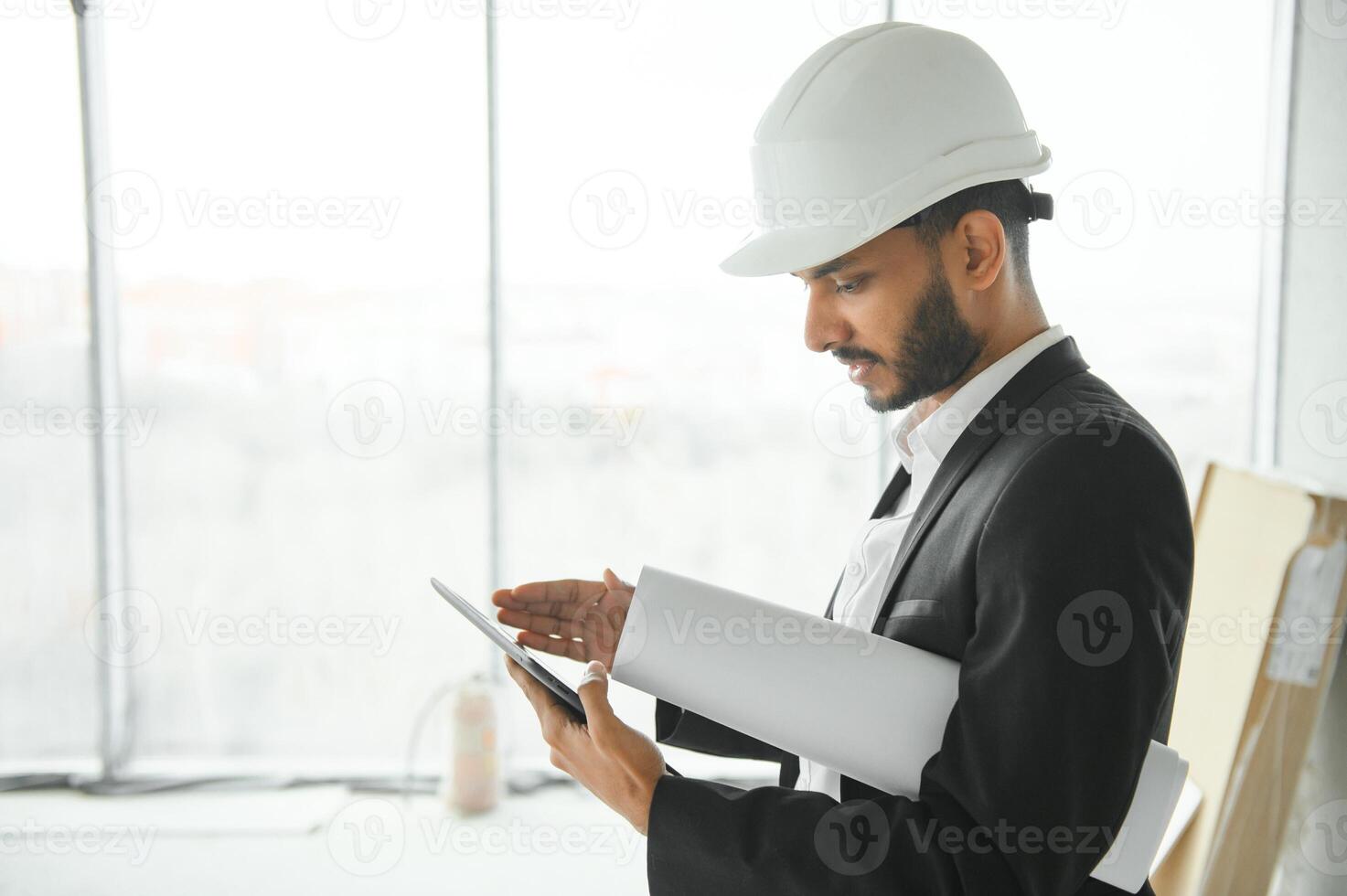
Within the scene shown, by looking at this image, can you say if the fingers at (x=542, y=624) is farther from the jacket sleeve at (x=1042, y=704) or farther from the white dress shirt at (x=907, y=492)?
the jacket sleeve at (x=1042, y=704)

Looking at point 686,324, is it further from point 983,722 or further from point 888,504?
point 983,722

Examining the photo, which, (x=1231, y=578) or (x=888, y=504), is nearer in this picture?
(x=888, y=504)

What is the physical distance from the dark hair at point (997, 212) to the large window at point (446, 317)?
66.9 inches

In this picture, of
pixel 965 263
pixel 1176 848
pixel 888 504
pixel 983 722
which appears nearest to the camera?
pixel 983 722

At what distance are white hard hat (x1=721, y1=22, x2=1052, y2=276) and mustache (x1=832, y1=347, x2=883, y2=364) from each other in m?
0.11

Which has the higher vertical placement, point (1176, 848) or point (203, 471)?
point (203, 471)

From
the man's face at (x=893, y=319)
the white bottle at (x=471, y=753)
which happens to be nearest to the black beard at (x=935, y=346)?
the man's face at (x=893, y=319)

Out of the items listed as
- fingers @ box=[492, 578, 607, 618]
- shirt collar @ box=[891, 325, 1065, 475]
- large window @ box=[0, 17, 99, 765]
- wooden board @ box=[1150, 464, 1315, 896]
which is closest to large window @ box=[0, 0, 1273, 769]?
large window @ box=[0, 17, 99, 765]

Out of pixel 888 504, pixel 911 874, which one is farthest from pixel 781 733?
pixel 888 504

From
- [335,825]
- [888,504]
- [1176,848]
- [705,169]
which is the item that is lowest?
[335,825]

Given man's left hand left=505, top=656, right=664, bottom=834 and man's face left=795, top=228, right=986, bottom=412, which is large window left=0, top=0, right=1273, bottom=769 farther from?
man's left hand left=505, top=656, right=664, bottom=834

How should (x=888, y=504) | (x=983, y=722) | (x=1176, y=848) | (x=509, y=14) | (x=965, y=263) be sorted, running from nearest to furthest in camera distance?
(x=983, y=722) → (x=965, y=263) → (x=888, y=504) → (x=1176, y=848) → (x=509, y=14)

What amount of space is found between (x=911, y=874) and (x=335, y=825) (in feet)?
7.44

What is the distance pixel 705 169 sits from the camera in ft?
8.98
